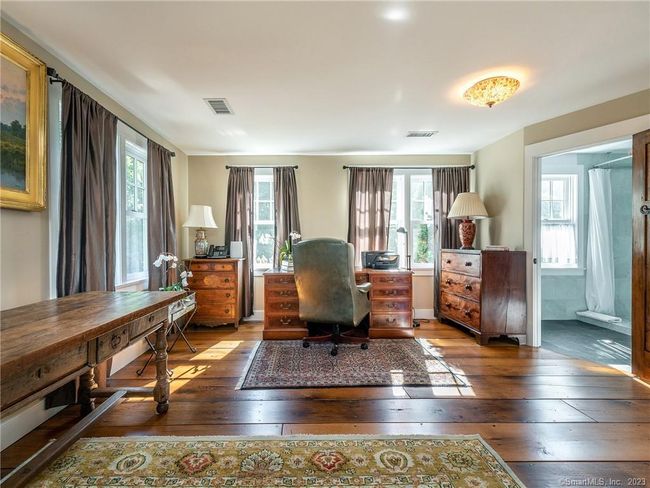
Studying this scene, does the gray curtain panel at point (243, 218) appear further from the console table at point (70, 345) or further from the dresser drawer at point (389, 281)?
the console table at point (70, 345)

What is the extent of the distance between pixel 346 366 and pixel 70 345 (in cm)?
204

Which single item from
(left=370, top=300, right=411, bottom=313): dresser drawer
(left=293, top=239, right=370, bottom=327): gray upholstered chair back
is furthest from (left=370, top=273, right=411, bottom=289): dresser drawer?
(left=293, top=239, right=370, bottom=327): gray upholstered chair back

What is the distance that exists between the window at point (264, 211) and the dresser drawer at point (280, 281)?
3.01 feet

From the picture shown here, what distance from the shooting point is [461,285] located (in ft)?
11.6

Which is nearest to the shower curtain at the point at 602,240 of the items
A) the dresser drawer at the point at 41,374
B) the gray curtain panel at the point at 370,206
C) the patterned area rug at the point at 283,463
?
the gray curtain panel at the point at 370,206

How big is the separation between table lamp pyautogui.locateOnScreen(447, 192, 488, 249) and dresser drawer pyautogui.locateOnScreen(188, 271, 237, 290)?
295 cm

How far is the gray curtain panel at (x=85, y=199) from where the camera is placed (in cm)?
194

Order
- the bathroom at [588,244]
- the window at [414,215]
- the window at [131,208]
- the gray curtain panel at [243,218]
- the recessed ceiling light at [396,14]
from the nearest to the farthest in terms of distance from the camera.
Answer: the recessed ceiling light at [396,14], the window at [131,208], the bathroom at [588,244], the gray curtain panel at [243,218], the window at [414,215]

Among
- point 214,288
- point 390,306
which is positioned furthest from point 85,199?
point 390,306

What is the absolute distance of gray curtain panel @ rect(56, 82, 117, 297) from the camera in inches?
76.5

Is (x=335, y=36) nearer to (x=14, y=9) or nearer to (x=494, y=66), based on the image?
(x=494, y=66)

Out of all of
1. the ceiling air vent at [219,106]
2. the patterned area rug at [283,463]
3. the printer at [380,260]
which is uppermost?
the ceiling air vent at [219,106]

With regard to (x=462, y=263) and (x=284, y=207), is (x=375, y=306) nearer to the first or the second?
(x=462, y=263)

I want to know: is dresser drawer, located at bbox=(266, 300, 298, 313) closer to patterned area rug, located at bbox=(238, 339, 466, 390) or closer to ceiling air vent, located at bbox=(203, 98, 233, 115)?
patterned area rug, located at bbox=(238, 339, 466, 390)
